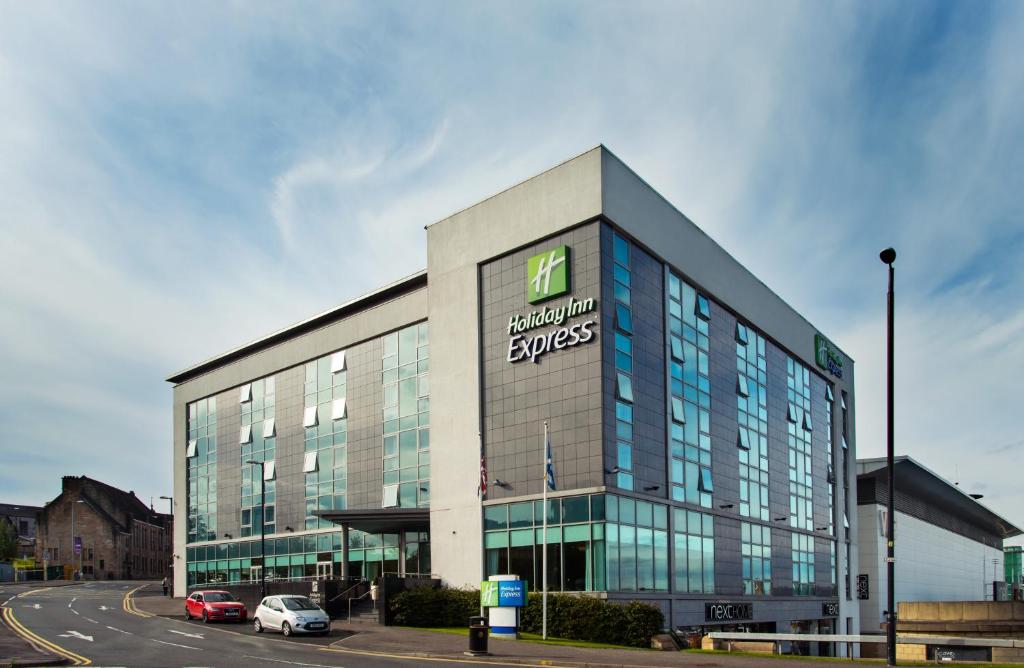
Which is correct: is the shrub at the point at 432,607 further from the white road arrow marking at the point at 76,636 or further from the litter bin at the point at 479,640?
the white road arrow marking at the point at 76,636

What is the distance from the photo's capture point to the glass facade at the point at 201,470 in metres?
69.1

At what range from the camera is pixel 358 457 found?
2158 inches

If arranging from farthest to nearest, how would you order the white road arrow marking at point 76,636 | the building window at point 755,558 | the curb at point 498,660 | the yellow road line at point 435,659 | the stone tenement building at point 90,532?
the stone tenement building at point 90,532, the building window at point 755,558, the white road arrow marking at point 76,636, the yellow road line at point 435,659, the curb at point 498,660

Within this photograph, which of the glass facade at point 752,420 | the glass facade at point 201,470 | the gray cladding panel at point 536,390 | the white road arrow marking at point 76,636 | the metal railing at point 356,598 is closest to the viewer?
the white road arrow marking at point 76,636

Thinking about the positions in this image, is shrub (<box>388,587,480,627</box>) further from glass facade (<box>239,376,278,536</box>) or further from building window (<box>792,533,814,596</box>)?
building window (<box>792,533,814,596</box>)

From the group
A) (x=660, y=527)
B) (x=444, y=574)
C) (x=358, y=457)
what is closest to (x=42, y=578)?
(x=358, y=457)

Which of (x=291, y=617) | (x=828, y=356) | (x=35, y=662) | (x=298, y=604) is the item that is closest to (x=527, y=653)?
(x=291, y=617)

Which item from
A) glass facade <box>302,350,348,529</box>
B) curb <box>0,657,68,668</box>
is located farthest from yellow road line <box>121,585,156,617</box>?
curb <box>0,657,68,668</box>

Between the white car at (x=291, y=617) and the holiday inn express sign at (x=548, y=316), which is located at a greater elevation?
the holiday inn express sign at (x=548, y=316)

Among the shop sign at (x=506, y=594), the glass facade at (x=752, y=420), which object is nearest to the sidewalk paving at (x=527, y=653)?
the shop sign at (x=506, y=594)

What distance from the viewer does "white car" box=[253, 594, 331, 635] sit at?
3528 centimetres

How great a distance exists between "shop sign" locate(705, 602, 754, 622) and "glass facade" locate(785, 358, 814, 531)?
11.2m

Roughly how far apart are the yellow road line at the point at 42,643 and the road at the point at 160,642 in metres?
0.03

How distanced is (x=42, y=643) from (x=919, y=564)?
83.2 m
